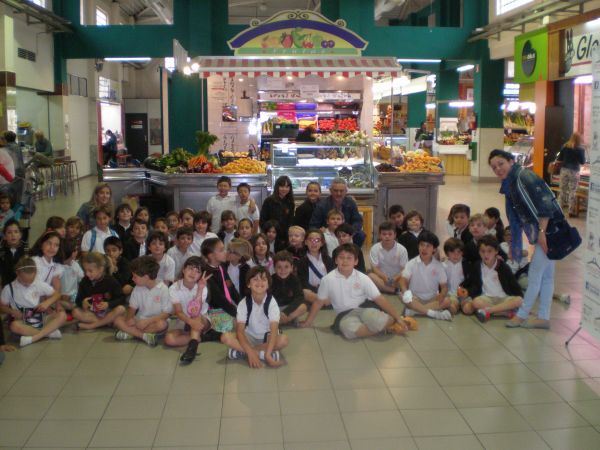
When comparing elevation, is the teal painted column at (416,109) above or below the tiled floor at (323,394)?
above

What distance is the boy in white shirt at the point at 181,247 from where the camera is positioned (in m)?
6.62

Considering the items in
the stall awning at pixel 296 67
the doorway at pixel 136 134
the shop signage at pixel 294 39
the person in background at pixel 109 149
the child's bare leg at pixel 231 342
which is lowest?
the child's bare leg at pixel 231 342

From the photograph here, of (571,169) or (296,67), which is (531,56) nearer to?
(571,169)

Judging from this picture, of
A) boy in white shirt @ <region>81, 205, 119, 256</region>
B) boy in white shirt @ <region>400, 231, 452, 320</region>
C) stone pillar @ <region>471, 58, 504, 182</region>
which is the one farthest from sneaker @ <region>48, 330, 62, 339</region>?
stone pillar @ <region>471, 58, 504, 182</region>

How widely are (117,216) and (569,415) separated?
198 inches

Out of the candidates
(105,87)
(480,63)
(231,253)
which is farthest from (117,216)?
(105,87)

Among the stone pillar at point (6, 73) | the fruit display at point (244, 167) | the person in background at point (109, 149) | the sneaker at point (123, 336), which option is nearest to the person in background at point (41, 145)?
the stone pillar at point (6, 73)

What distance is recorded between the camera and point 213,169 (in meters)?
10.5

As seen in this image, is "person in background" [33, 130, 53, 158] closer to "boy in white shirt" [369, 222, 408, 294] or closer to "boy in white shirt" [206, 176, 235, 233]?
"boy in white shirt" [206, 176, 235, 233]

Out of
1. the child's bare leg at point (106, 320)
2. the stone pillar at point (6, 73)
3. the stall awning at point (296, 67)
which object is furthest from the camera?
the stone pillar at point (6, 73)

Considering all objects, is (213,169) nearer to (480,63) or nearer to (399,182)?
(399,182)

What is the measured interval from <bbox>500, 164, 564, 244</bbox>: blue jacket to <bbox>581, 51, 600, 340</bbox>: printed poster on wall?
732 mm

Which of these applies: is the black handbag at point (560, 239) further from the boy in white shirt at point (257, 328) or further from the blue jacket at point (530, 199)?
the boy in white shirt at point (257, 328)

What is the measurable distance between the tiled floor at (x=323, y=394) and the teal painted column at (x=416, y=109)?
67.2 ft
